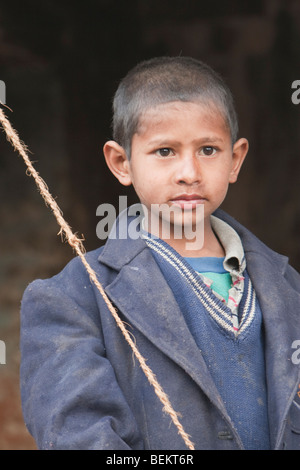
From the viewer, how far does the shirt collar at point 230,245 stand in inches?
56.8

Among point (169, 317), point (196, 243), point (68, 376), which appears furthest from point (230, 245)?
point (68, 376)

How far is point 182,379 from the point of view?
1.24 meters

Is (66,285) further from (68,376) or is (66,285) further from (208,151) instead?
(208,151)

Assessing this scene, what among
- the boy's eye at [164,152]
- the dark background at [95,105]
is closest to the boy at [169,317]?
the boy's eye at [164,152]

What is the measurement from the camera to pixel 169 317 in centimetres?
125

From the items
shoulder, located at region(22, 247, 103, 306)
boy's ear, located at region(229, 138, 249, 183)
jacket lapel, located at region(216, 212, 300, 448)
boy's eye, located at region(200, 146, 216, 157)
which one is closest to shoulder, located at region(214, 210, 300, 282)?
jacket lapel, located at region(216, 212, 300, 448)

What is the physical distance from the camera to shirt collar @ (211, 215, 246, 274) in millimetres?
1443

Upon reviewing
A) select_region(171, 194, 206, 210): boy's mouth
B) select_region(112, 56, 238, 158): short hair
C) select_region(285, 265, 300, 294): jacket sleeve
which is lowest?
select_region(285, 265, 300, 294): jacket sleeve

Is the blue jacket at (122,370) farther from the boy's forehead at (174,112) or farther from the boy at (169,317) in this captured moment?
the boy's forehead at (174,112)

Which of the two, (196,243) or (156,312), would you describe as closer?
(156,312)

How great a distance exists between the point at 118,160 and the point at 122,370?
1.47 feet

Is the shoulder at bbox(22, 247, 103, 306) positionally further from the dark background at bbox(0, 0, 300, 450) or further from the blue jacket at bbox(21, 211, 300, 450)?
the dark background at bbox(0, 0, 300, 450)
